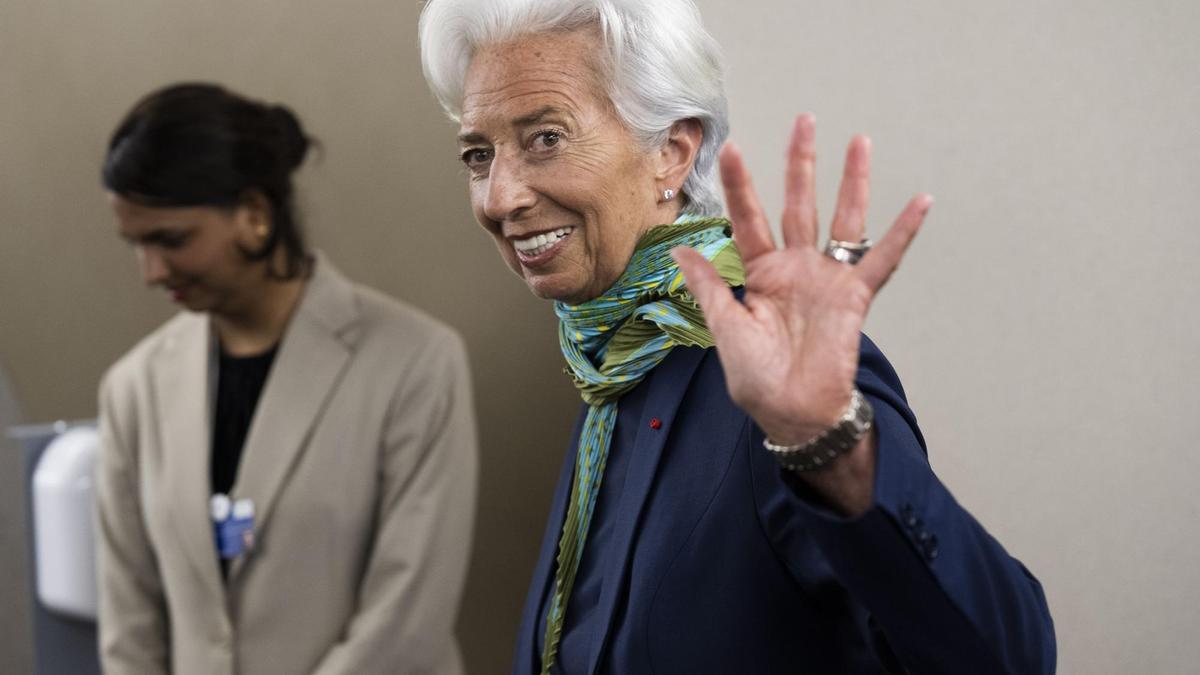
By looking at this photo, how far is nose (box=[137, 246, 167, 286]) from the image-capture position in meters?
1.72

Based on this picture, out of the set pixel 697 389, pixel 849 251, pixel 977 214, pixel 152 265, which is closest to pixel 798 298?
pixel 849 251

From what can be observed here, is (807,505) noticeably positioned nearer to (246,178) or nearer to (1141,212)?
(1141,212)

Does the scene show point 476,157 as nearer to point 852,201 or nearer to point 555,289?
point 555,289

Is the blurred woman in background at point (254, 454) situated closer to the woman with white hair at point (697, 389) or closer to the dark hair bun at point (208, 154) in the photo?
the dark hair bun at point (208, 154)

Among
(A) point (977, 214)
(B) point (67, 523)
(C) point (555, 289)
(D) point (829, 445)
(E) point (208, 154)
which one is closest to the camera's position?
(D) point (829, 445)

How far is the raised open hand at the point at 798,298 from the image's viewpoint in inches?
26.5

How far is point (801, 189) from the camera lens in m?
0.70

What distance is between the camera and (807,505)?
27.3 inches

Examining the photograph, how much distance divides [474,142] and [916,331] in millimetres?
566

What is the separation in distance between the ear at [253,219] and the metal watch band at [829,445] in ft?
3.86

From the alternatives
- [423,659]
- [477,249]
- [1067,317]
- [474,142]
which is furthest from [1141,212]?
[423,659]

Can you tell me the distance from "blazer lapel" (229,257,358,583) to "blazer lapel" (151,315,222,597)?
0.16 feet

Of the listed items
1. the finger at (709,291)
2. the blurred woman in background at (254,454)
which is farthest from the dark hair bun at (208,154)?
the finger at (709,291)

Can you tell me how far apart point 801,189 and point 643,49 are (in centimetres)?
38
